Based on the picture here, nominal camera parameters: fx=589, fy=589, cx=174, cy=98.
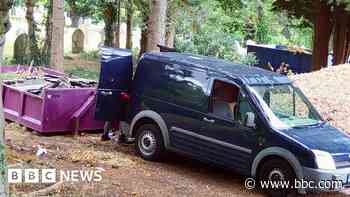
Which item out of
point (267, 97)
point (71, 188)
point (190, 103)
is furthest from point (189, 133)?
point (71, 188)

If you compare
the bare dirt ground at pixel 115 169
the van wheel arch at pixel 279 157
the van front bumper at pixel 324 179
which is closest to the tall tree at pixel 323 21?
the bare dirt ground at pixel 115 169

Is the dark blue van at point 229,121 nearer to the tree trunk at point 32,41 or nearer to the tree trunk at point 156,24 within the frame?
the tree trunk at point 156,24

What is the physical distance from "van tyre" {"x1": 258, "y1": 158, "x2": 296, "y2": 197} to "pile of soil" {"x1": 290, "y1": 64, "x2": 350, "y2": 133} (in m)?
4.48

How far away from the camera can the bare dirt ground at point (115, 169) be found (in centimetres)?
736

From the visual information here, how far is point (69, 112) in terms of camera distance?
11469 mm

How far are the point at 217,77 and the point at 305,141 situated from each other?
1.78 metres

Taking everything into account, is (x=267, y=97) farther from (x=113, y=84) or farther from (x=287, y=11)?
(x=287, y=11)

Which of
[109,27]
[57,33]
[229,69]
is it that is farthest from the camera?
[109,27]

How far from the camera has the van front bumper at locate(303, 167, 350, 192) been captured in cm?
793

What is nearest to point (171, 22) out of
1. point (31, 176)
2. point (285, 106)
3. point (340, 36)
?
point (340, 36)

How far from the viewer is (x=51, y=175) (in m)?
7.66

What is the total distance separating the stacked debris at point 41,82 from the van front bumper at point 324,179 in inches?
227

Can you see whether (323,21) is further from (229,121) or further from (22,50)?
(229,121)

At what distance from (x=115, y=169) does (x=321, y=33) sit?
44.6ft
